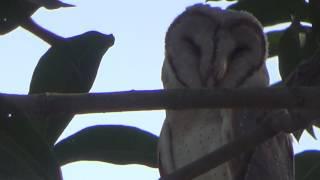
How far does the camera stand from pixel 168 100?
2.10 meters

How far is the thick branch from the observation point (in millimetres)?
2064

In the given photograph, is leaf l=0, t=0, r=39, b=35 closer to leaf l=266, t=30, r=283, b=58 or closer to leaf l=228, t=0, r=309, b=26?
leaf l=228, t=0, r=309, b=26

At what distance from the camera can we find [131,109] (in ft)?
6.83

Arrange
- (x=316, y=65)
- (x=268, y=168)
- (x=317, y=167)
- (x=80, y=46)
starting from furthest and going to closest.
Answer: (x=268, y=168) < (x=317, y=167) < (x=80, y=46) < (x=316, y=65)

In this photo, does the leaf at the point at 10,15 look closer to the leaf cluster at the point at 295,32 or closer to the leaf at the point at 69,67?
the leaf at the point at 69,67

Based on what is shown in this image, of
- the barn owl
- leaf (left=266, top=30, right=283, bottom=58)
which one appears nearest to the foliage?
leaf (left=266, top=30, right=283, bottom=58)

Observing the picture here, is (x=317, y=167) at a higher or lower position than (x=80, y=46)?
lower

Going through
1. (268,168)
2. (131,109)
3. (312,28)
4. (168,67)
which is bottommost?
(268,168)

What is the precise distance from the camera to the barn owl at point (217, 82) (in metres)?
4.38

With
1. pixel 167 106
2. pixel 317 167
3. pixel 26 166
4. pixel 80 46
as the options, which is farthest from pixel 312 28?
pixel 26 166

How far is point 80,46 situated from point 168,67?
2.14m

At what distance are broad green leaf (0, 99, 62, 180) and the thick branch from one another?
45 millimetres

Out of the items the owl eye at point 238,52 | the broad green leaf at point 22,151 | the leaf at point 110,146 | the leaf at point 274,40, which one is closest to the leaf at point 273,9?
the leaf at point 274,40

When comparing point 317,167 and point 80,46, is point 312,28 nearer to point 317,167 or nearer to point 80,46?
point 317,167
